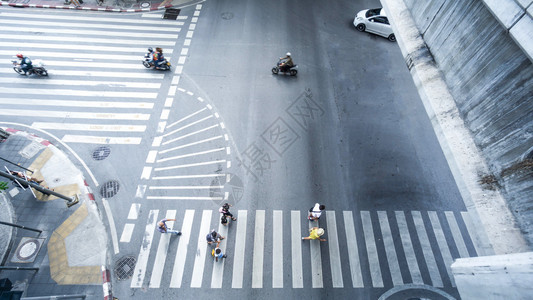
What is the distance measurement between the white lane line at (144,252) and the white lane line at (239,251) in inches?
159

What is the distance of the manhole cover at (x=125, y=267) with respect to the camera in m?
11.3

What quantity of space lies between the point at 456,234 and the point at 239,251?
10951 mm

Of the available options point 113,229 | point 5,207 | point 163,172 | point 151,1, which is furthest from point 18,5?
point 113,229

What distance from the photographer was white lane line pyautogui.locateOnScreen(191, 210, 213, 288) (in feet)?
37.1

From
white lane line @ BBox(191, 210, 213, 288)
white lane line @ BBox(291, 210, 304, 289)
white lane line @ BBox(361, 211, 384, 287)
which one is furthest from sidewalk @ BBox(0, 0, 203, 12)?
white lane line @ BBox(361, 211, 384, 287)

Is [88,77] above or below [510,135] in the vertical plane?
above

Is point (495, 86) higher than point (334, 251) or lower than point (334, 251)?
higher

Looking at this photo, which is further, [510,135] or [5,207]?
A: [5,207]

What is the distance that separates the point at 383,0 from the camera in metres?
12.9

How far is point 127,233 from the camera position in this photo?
12.3 m

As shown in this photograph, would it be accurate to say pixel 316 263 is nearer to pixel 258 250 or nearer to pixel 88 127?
pixel 258 250

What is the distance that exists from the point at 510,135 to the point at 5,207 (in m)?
20.8

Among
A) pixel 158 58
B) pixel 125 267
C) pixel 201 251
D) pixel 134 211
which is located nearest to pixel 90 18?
pixel 158 58

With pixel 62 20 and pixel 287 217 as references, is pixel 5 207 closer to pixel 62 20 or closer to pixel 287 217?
pixel 287 217
